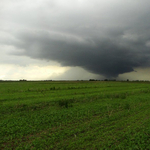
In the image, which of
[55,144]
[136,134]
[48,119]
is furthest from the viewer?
[48,119]

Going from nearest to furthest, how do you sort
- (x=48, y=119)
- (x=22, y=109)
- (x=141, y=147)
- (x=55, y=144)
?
(x=141, y=147), (x=55, y=144), (x=48, y=119), (x=22, y=109)

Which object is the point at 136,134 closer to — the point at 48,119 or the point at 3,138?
the point at 48,119

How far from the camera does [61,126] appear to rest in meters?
8.83

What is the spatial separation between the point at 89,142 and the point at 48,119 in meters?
4.80

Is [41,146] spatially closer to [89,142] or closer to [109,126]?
[89,142]

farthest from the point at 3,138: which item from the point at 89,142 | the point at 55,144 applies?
the point at 89,142

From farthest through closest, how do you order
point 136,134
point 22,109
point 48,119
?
point 22,109, point 48,119, point 136,134

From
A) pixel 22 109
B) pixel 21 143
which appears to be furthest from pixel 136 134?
pixel 22 109

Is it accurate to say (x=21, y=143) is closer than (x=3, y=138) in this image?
Yes

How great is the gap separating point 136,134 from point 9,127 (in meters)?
8.31

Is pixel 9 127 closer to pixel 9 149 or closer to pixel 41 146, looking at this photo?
pixel 9 149

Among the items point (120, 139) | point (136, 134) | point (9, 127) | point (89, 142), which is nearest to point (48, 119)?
point (9, 127)

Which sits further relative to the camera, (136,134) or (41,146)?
(136,134)

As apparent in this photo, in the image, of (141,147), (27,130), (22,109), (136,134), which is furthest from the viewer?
(22,109)
